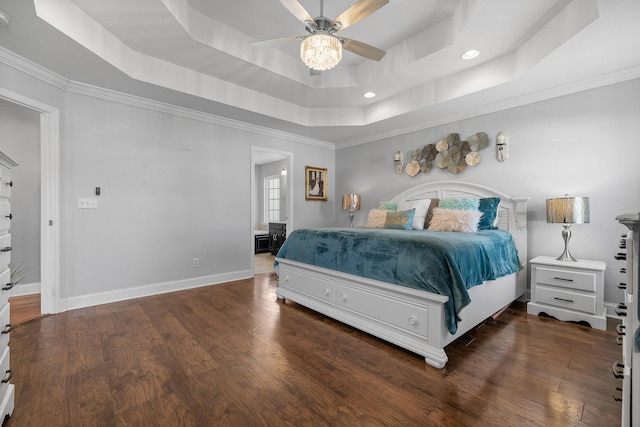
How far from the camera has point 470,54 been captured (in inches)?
113

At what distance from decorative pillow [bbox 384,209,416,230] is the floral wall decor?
1.00 m

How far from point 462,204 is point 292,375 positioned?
2.78 meters

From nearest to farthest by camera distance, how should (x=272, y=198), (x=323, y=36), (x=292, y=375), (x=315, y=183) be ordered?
(x=292, y=375) → (x=323, y=36) → (x=315, y=183) → (x=272, y=198)

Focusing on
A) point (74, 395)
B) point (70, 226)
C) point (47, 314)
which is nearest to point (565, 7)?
point (74, 395)

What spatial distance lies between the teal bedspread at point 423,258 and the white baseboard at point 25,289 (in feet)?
11.5

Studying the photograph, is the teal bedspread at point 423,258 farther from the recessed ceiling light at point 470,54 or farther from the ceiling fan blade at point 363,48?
the recessed ceiling light at point 470,54

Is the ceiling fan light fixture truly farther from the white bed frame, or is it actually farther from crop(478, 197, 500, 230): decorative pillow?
crop(478, 197, 500, 230): decorative pillow

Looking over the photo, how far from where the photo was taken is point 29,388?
5.56 ft

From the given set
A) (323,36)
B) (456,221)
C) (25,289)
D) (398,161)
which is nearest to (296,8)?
(323,36)

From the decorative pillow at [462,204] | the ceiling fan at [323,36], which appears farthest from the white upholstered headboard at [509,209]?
the ceiling fan at [323,36]

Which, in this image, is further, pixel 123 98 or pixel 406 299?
pixel 123 98

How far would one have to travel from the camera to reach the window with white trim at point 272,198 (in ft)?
26.0

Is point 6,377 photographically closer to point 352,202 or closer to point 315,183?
point 352,202

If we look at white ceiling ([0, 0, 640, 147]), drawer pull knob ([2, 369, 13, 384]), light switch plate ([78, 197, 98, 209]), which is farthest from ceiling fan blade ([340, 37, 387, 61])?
light switch plate ([78, 197, 98, 209])
